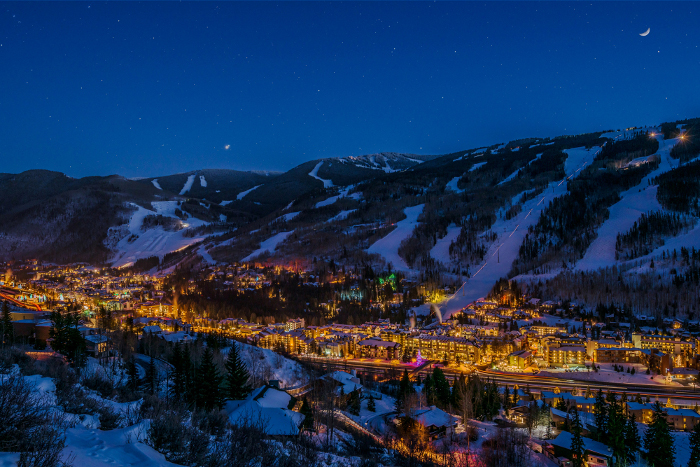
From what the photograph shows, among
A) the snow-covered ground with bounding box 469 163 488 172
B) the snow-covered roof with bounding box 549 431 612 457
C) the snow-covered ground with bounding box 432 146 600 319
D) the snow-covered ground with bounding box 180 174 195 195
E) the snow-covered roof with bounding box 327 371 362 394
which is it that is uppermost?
the snow-covered ground with bounding box 180 174 195 195

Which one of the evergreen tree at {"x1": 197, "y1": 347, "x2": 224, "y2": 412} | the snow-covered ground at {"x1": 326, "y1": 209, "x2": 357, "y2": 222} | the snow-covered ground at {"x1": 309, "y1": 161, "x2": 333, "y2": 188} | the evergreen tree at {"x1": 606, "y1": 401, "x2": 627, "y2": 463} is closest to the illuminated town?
the evergreen tree at {"x1": 606, "y1": 401, "x2": 627, "y2": 463}

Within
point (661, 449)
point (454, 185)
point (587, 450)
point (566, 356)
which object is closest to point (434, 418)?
point (587, 450)

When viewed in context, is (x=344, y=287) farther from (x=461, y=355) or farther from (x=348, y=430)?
(x=348, y=430)

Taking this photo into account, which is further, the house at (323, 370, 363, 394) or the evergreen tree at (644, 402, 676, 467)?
the house at (323, 370, 363, 394)

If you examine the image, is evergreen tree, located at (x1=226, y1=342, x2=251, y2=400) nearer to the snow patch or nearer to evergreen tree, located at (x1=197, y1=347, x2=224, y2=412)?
evergreen tree, located at (x1=197, y1=347, x2=224, y2=412)

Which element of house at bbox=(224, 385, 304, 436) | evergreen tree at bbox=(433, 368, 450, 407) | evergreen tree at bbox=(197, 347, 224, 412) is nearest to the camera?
house at bbox=(224, 385, 304, 436)

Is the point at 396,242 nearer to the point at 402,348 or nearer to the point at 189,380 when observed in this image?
the point at 402,348

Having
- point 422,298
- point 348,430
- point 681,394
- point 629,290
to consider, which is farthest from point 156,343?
point 629,290
